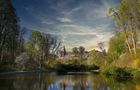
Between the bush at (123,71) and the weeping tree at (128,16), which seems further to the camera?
the weeping tree at (128,16)

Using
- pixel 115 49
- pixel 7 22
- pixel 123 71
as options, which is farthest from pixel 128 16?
pixel 115 49

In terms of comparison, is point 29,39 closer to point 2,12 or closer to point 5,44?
point 5,44

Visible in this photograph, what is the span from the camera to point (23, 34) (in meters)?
70.4

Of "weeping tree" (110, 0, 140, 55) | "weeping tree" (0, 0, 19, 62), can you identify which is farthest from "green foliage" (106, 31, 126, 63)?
"weeping tree" (0, 0, 19, 62)

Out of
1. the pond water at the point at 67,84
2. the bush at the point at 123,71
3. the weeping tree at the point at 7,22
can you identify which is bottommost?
the pond water at the point at 67,84

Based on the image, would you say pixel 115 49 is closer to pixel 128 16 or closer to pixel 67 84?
pixel 128 16

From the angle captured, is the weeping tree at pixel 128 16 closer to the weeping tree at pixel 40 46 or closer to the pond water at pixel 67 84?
the pond water at pixel 67 84

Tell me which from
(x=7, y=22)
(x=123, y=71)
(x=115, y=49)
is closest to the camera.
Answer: (x=123, y=71)

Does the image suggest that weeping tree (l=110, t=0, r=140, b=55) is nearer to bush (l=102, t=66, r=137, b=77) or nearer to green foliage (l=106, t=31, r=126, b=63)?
bush (l=102, t=66, r=137, b=77)

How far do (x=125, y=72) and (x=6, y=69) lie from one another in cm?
2120

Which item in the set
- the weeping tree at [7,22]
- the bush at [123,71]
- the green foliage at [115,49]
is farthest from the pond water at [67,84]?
the green foliage at [115,49]

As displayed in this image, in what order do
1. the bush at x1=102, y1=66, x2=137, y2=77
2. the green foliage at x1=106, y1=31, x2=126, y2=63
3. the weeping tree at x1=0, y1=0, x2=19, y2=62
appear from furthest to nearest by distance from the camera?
the green foliage at x1=106, y1=31, x2=126, y2=63 < the weeping tree at x1=0, y1=0, x2=19, y2=62 < the bush at x1=102, y1=66, x2=137, y2=77

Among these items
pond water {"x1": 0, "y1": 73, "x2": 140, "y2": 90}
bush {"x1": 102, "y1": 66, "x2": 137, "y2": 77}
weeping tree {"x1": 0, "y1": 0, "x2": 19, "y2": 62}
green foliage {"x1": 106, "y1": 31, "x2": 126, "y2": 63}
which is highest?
weeping tree {"x1": 0, "y1": 0, "x2": 19, "y2": 62}

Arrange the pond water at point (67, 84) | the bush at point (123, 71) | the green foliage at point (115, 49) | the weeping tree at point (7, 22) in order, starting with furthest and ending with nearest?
the green foliage at point (115, 49) < the weeping tree at point (7, 22) < the bush at point (123, 71) < the pond water at point (67, 84)
